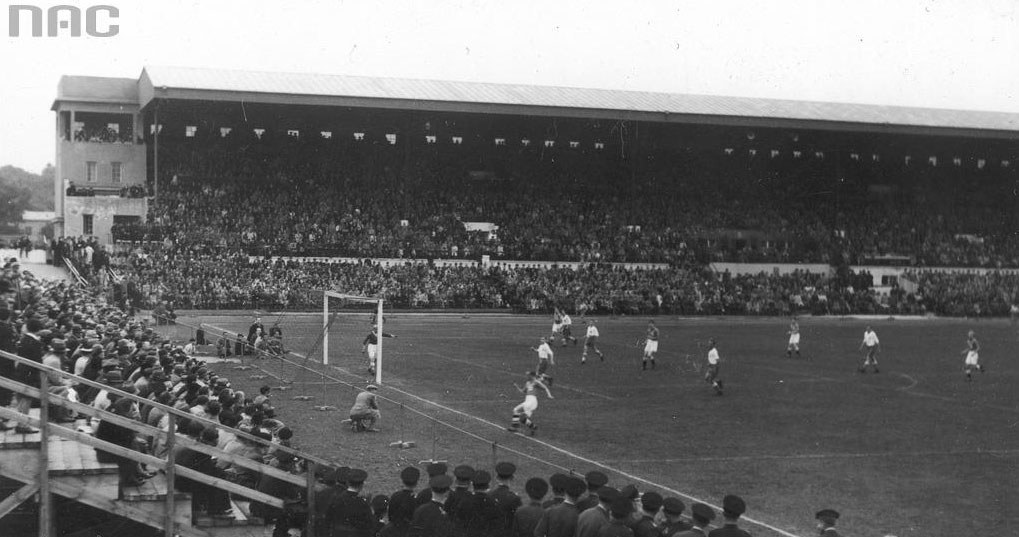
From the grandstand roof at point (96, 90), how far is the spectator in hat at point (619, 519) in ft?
191

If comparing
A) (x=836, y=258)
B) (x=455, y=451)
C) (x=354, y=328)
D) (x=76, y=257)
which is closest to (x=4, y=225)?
(x=76, y=257)

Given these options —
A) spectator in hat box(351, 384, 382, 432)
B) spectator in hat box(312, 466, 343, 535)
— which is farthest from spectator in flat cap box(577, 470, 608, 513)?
spectator in hat box(351, 384, 382, 432)

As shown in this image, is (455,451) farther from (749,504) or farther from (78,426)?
(78,426)

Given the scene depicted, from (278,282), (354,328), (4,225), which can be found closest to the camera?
(354,328)

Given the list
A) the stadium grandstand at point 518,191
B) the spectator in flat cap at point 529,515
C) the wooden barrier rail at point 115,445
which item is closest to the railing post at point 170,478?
the wooden barrier rail at point 115,445

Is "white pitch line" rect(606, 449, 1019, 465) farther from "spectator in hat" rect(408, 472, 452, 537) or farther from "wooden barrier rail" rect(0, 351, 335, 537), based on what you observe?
"wooden barrier rail" rect(0, 351, 335, 537)

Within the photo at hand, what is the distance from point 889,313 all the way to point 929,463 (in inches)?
1900

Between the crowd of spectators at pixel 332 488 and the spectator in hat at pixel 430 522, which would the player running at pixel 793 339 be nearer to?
the crowd of spectators at pixel 332 488

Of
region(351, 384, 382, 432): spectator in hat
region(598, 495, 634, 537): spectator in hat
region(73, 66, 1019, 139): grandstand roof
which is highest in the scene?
region(73, 66, 1019, 139): grandstand roof

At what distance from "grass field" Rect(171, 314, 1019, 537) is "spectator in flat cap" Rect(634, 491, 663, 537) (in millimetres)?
3640

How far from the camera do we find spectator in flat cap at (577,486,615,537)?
27.3 feet

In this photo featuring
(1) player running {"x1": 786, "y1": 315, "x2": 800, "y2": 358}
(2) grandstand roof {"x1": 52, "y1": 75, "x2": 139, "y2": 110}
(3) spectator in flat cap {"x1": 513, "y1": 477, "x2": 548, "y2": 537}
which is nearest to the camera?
Result: (3) spectator in flat cap {"x1": 513, "y1": 477, "x2": 548, "y2": 537}

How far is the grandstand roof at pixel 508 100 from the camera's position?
176 ft

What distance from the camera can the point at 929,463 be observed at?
58.4ft
